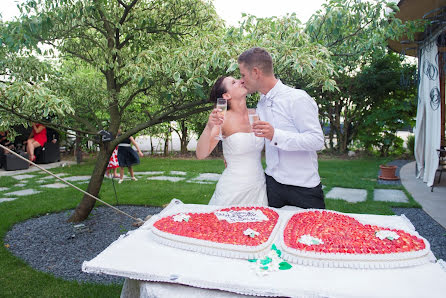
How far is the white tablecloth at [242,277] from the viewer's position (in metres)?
1.39

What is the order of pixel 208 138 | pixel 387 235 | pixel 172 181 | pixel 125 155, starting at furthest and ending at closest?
pixel 125 155
pixel 172 181
pixel 208 138
pixel 387 235

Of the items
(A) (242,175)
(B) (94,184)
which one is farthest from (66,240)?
(A) (242,175)

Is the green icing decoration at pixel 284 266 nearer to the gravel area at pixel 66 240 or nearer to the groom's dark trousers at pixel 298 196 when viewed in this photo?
the groom's dark trousers at pixel 298 196

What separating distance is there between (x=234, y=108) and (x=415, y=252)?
1778 mm

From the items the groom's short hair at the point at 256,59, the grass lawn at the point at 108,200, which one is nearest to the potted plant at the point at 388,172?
the grass lawn at the point at 108,200

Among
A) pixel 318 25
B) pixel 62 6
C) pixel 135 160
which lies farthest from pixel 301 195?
pixel 135 160

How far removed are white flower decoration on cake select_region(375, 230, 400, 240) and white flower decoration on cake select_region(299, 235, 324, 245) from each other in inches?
12.3

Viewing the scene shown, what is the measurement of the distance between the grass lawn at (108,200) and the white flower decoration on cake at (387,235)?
7.40 ft

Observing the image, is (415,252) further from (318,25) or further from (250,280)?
(318,25)

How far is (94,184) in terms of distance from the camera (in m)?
4.74

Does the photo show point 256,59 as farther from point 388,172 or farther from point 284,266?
point 388,172

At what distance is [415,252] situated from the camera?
163cm

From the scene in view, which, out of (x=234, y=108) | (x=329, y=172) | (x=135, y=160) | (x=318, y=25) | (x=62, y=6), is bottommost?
(x=329, y=172)

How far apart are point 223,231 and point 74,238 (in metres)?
3.25
